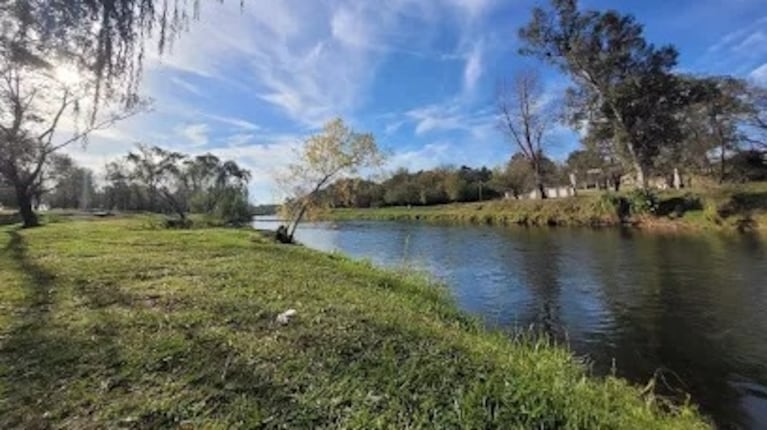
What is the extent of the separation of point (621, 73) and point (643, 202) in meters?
9.06

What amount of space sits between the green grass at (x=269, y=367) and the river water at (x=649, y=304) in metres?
1.75

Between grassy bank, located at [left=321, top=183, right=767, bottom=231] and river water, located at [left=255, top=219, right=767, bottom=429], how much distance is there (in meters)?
6.10

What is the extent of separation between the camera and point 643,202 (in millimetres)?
35500

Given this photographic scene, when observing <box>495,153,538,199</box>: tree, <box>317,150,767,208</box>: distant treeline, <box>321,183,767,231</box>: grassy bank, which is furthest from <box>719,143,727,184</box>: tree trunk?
<box>495,153,538,199</box>: tree

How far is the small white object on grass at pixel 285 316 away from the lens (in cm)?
612

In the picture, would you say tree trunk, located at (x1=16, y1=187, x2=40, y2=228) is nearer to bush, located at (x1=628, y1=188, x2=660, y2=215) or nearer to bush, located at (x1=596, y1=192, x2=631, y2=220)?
bush, located at (x1=596, y1=192, x2=631, y2=220)

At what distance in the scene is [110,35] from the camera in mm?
5152

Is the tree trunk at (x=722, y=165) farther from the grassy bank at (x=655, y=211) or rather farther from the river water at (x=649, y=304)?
the river water at (x=649, y=304)

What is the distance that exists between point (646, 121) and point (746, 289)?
87.9 feet

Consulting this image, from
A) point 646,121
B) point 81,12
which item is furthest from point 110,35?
point 646,121

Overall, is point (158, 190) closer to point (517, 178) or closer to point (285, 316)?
point (517, 178)

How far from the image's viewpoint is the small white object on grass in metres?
6.12

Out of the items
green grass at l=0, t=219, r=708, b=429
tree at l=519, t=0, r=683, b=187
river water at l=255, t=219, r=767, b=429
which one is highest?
tree at l=519, t=0, r=683, b=187

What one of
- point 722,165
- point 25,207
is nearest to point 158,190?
point 25,207
